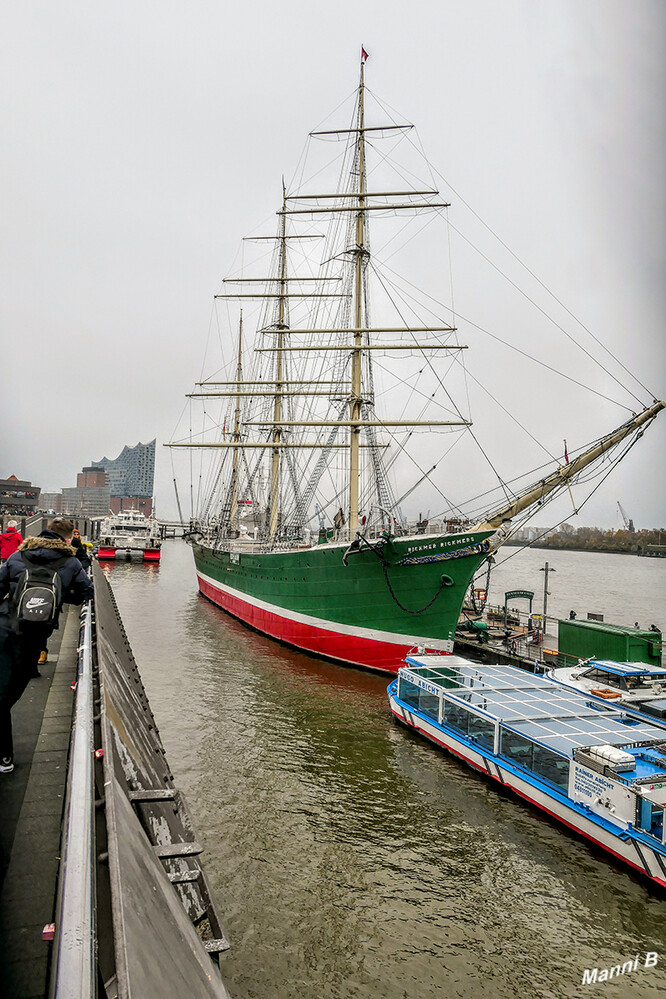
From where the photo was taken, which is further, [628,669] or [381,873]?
[628,669]

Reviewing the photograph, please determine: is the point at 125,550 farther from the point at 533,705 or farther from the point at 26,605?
the point at 26,605

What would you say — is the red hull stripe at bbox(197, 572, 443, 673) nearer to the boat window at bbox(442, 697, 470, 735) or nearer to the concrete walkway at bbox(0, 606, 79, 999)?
the boat window at bbox(442, 697, 470, 735)

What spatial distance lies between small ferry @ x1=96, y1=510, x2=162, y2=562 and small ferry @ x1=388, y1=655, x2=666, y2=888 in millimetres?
55501

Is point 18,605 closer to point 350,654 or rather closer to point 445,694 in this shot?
point 445,694

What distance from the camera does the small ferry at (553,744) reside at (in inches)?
392

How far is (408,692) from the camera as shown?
16.5 m

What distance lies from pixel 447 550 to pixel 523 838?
34.9 ft

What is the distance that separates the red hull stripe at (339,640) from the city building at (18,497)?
4783 cm

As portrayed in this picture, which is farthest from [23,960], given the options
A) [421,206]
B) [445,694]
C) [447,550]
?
[421,206]

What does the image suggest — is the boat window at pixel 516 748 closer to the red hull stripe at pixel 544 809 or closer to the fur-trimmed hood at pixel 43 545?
the red hull stripe at pixel 544 809

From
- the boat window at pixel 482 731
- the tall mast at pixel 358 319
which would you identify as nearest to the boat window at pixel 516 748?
the boat window at pixel 482 731

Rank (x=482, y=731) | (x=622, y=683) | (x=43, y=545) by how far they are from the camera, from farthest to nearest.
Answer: (x=622, y=683), (x=482, y=731), (x=43, y=545)

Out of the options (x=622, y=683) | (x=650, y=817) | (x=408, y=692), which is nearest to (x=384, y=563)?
(x=408, y=692)

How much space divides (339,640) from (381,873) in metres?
13.4
